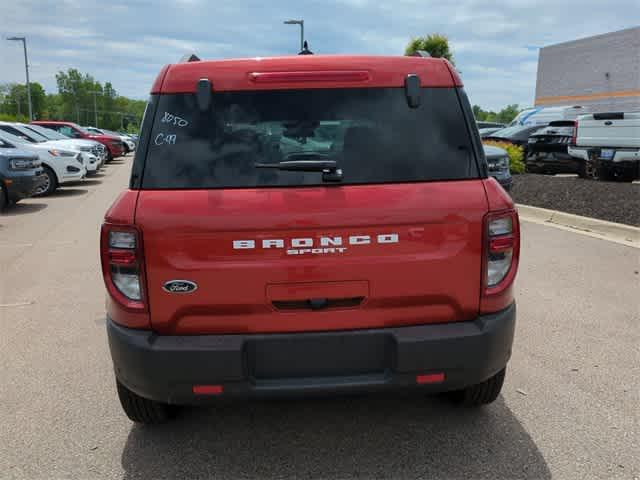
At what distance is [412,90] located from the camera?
2674 millimetres

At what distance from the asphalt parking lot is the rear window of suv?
1083 mm

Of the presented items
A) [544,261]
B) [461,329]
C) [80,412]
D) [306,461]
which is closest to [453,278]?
[461,329]

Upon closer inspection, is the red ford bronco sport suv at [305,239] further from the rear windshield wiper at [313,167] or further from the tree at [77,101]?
the tree at [77,101]

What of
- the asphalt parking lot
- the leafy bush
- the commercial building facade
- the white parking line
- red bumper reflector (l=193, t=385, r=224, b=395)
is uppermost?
the commercial building facade

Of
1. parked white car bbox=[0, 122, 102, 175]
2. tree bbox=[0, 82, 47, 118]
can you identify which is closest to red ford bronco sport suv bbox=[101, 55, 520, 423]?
parked white car bbox=[0, 122, 102, 175]

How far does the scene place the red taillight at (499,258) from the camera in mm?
2623

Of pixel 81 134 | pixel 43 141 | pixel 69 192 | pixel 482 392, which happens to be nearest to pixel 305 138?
pixel 482 392

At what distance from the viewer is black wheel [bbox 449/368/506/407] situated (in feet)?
10.3

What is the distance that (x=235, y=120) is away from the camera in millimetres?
2633

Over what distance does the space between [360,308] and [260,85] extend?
3.71 ft

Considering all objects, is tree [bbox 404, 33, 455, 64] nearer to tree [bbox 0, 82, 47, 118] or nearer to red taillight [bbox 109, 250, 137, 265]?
red taillight [bbox 109, 250, 137, 265]

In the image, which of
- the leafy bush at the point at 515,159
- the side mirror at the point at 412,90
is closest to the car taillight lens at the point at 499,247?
the side mirror at the point at 412,90

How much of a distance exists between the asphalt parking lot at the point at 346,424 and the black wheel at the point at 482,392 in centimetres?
8

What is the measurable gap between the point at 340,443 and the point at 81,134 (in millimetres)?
24882
